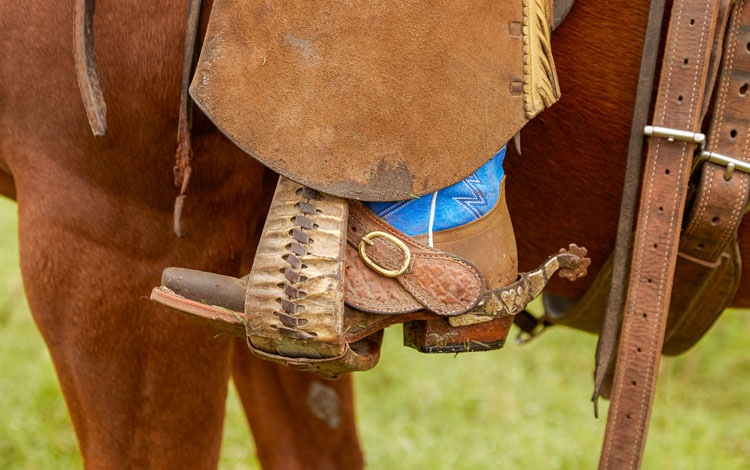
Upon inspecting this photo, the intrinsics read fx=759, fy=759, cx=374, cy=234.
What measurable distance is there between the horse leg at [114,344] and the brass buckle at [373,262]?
1.39ft

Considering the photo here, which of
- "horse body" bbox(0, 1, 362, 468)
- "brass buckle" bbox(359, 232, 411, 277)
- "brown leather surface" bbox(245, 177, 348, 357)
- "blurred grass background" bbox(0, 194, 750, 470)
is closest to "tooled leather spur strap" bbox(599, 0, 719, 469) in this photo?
"brass buckle" bbox(359, 232, 411, 277)

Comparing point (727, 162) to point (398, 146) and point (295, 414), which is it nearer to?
point (398, 146)

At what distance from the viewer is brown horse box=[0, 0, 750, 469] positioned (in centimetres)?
138

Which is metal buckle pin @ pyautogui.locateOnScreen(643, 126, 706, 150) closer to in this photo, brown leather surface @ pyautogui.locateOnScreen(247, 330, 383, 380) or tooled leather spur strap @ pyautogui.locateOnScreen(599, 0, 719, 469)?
tooled leather spur strap @ pyautogui.locateOnScreen(599, 0, 719, 469)

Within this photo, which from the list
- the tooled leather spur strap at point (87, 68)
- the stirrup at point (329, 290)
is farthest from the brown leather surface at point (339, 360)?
the tooled leather spur strap at point (87, 68)

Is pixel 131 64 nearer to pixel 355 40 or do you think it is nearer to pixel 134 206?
pixel 134 206

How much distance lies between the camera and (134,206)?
145 centimetres

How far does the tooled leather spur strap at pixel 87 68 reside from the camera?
1287mm

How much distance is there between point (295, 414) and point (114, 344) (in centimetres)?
96

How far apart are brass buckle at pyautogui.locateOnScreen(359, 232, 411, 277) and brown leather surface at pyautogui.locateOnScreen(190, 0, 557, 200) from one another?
0.07 m

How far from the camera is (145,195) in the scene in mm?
1444

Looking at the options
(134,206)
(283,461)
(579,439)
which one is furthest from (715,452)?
(134,206)

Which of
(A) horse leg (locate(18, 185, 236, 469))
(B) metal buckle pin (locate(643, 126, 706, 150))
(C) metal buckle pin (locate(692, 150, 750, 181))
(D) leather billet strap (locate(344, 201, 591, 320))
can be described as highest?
(B) metal buckle pin (locate(643, 126, 706, 150))

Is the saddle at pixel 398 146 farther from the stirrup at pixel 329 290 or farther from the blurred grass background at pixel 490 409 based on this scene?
the blurred grass background at pixel 490 409
